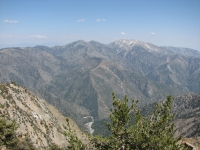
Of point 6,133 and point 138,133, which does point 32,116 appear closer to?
point 6,133

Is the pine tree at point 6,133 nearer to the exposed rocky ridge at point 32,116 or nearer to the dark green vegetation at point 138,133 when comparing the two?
the dark green vegetation at point 138,133

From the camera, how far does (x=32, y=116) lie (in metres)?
137

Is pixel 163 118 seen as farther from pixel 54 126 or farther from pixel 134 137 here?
pixel 54 126

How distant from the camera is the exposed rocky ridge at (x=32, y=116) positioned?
118562 mm

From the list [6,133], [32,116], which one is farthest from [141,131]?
[32,116]

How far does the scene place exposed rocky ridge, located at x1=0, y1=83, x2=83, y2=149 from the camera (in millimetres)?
118562

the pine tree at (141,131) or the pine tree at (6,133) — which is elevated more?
the pine tree at (141,131)

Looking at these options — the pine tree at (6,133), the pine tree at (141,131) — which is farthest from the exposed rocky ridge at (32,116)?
the pine tree at (141,131)

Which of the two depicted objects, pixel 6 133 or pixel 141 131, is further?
pixel 6 133

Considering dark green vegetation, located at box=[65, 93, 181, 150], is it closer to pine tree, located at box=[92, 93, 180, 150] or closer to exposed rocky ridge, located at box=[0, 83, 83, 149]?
pine tree, located at box=[92, 93, 180, 150]

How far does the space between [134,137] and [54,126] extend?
4983 inches

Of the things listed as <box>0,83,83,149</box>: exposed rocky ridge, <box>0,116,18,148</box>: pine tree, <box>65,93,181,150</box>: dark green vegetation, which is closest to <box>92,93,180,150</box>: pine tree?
<box>65,93,181,150</box>: dark green vegetation

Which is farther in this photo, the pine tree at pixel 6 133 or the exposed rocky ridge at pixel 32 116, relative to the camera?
the exposed rocky ridge at pixel 32 116

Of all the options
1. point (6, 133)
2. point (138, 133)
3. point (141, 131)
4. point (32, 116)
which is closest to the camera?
point (138, 133)
